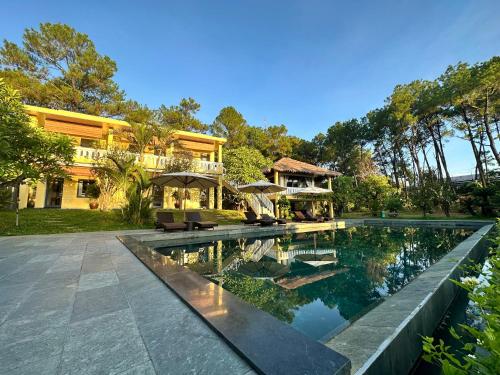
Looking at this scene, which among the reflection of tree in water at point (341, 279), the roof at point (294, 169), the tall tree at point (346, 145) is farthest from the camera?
the tall tree at point (346, 145)

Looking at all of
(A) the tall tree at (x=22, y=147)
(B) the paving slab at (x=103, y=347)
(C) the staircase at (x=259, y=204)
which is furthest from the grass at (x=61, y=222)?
(B) the paving slab at (x=103, y=347)

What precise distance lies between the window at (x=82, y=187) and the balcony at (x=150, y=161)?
8.62ft

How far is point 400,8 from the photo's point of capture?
11.2m

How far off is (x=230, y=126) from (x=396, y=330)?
89.2ft

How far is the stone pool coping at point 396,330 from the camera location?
72.4 inches

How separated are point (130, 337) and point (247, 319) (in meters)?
1.05

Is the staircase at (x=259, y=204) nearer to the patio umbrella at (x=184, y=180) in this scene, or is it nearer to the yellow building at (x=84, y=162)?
the yellow building at (x=84, y=162)

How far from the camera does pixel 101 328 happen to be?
2.26 m

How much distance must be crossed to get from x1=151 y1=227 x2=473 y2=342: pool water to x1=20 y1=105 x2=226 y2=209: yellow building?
27.3 feet

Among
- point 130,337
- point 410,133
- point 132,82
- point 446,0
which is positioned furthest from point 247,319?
point 410,133

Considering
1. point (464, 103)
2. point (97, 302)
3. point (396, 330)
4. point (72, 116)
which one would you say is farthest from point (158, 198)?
point (464, 103)

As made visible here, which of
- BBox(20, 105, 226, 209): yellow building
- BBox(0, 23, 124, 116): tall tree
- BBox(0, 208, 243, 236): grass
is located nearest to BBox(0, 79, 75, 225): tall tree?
BBox(0, 208, 243, 236): grass

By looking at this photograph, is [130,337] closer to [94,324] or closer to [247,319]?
[94,324]

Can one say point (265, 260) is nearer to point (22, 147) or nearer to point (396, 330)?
point (396, 330)
